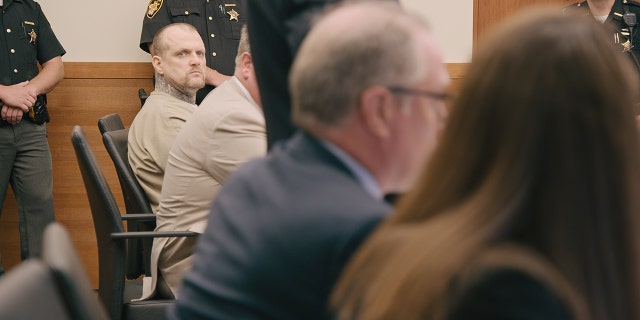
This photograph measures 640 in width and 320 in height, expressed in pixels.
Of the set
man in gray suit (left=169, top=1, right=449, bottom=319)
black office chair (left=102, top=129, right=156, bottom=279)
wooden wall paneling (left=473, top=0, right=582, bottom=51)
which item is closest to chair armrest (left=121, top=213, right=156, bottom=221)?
black office chair (left=102, top=129, right=156, bottom=279)

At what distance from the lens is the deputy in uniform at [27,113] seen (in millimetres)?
4445

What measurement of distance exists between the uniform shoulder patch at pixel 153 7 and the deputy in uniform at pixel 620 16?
2.09 meters

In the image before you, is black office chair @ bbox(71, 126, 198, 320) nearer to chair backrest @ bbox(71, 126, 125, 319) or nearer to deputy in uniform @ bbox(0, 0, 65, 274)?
chair backrest @ bbox(71, 126, 125, 319)

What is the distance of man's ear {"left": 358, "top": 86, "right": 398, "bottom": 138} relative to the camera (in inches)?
44.2

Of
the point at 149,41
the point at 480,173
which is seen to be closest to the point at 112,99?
the point at 149,41

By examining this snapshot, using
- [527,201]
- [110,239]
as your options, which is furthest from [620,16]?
[527,201]

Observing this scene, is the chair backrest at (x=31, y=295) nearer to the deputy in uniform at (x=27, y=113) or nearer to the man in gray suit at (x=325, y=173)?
the man in gray suit at (x=325, y=173)

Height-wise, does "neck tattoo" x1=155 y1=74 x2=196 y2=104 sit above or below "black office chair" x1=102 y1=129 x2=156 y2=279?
above

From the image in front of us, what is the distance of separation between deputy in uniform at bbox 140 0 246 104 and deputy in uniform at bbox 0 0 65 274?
51cm

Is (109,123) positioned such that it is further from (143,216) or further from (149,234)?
(149,234)

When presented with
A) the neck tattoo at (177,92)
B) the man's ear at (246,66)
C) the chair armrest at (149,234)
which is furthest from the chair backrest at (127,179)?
the neck tattoo at (177,92)

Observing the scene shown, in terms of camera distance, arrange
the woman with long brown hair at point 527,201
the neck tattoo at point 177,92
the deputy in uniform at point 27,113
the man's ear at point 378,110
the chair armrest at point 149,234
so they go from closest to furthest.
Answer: the woman with long brown hair at point 527,201, the man's ear at point 378,110, the chair armrest at point 149,234, the neck tattoo at point 177,92, the deputy in uniform at point 27,113

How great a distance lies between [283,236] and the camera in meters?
1.05

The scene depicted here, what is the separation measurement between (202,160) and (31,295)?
5.32 feet
